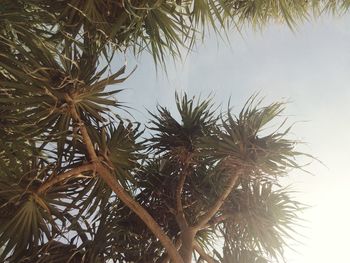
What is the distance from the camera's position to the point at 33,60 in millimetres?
3068

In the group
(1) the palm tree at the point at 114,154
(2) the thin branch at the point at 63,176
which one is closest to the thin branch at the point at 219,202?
(1) the palm tree at the point at 114,154

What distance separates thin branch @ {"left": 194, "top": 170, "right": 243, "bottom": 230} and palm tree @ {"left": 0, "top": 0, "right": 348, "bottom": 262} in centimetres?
1

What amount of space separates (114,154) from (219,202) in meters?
0.98

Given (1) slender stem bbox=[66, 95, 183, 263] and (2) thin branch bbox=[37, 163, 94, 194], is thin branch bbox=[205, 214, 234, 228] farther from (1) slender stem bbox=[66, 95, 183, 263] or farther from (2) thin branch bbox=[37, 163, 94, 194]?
(2) thin branch bbox=[37, 163, 94, 194]

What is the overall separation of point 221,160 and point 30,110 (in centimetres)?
157

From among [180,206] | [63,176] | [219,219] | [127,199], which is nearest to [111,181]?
[127,199]

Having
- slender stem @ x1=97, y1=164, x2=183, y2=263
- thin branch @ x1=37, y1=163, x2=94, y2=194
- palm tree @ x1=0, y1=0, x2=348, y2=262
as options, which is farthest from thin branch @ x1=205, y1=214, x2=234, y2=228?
thin branch @ x1=37, y1=163, x2=94, y2=194

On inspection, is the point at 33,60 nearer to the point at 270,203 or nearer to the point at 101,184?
the point at 101,184

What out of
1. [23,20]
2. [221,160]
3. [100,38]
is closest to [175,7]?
[100,38]

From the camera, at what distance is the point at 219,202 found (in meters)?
4.12

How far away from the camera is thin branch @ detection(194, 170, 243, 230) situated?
4027 millimetres

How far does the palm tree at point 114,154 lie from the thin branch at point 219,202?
0.01 m

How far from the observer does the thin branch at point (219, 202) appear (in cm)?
403

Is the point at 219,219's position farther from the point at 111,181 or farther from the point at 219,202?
the point at 111,181
